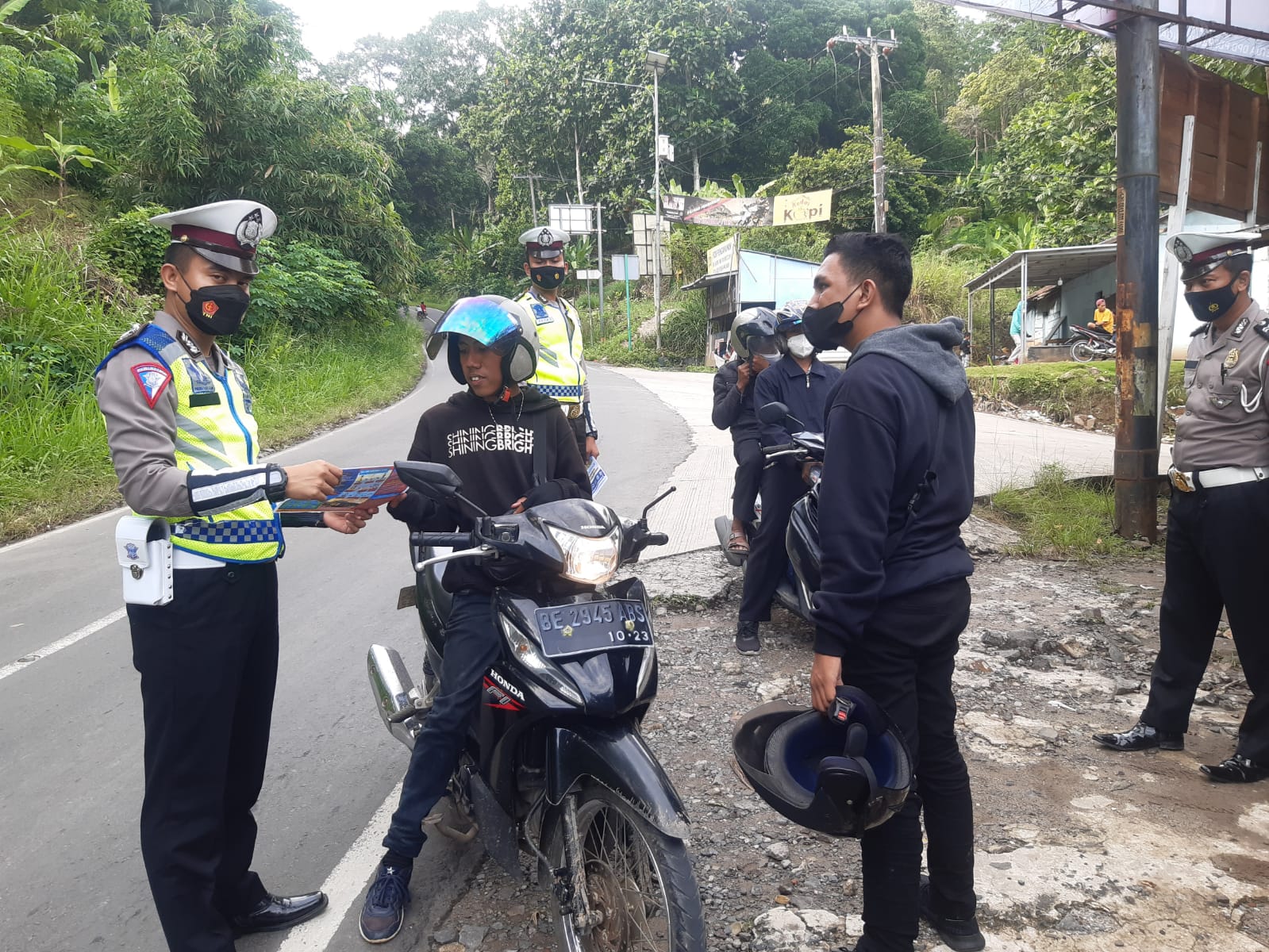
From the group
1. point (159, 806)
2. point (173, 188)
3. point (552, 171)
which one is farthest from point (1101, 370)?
point (552, 171)

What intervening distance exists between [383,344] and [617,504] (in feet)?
47.5

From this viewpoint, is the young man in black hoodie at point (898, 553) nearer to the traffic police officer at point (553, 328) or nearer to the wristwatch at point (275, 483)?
the wristwatch at point (275, 483)

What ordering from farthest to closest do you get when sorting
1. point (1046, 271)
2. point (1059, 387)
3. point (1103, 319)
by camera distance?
point (1046, 271) → point (1103, 319) → point (1059, 387)

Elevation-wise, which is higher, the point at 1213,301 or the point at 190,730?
the point at 1213,301

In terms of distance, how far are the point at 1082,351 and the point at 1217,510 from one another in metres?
17.8

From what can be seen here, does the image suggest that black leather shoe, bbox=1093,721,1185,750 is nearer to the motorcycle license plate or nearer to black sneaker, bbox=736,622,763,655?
black sneaker, bbox=736,622,763,655

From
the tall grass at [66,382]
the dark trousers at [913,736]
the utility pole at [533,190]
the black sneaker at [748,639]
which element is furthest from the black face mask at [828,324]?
the utility pole at [533,190]

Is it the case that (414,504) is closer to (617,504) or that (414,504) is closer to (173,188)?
(617,504)

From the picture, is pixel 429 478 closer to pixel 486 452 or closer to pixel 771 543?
pixel 486 452

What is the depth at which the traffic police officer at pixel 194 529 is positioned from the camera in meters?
2.17

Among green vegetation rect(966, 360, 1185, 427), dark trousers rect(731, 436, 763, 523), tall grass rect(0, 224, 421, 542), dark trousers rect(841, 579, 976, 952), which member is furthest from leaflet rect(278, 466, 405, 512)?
green vegetation rect(966, 360, 1185, 427)

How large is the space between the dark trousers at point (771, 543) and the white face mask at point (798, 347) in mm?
630

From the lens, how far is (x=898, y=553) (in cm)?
230

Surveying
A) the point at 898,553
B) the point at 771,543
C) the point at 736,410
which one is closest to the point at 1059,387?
the point at 736,410
